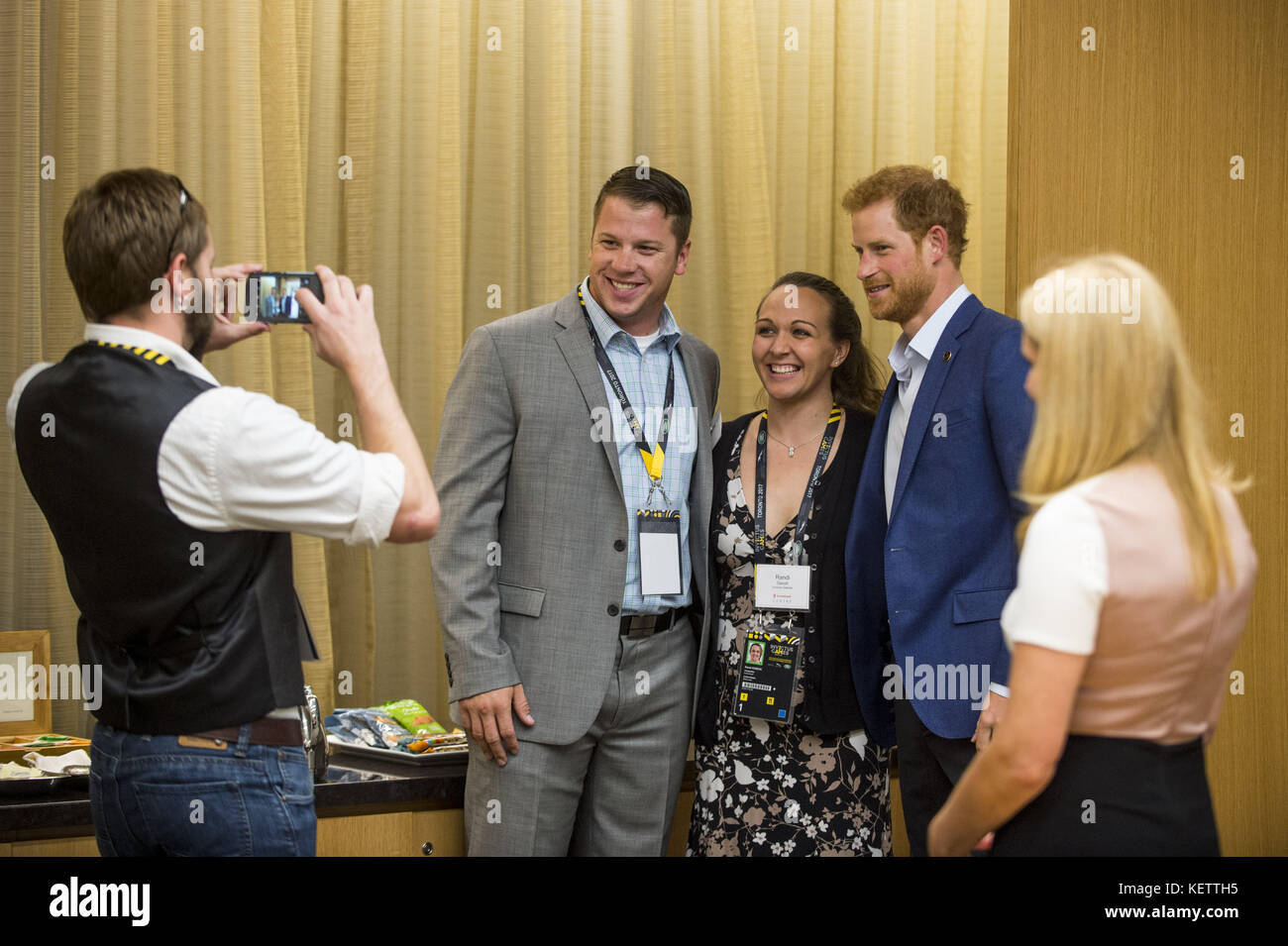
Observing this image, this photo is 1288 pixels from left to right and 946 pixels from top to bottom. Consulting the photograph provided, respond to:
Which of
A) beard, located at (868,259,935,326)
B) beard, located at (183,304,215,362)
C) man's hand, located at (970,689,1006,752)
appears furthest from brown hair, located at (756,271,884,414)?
beard, located at (183,304,215,362)

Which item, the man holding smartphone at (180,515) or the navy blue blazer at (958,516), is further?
the navy blue blazer at (958,516)

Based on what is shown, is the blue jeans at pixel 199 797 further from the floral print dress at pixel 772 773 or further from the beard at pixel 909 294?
the beard at pixel 909 294

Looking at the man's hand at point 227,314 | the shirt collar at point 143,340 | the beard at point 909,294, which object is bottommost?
the shirt collar at point 143,340

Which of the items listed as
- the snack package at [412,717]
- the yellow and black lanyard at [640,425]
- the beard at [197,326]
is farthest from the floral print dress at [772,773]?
the beard at [197,326]

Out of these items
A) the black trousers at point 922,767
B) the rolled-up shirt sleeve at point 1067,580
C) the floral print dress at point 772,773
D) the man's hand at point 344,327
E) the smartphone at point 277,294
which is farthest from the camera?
the floral print dress at point 772,773

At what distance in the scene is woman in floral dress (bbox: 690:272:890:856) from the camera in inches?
99.5

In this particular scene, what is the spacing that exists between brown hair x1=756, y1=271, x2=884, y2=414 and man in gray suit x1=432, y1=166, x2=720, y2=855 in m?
0.41

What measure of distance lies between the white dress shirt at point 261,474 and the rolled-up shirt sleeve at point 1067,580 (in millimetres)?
828

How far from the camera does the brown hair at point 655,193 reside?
2588 millimetres

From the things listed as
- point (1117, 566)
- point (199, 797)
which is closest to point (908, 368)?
point (1117, 566)

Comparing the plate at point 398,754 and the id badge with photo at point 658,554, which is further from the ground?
the id badge with photo at point 658,554
